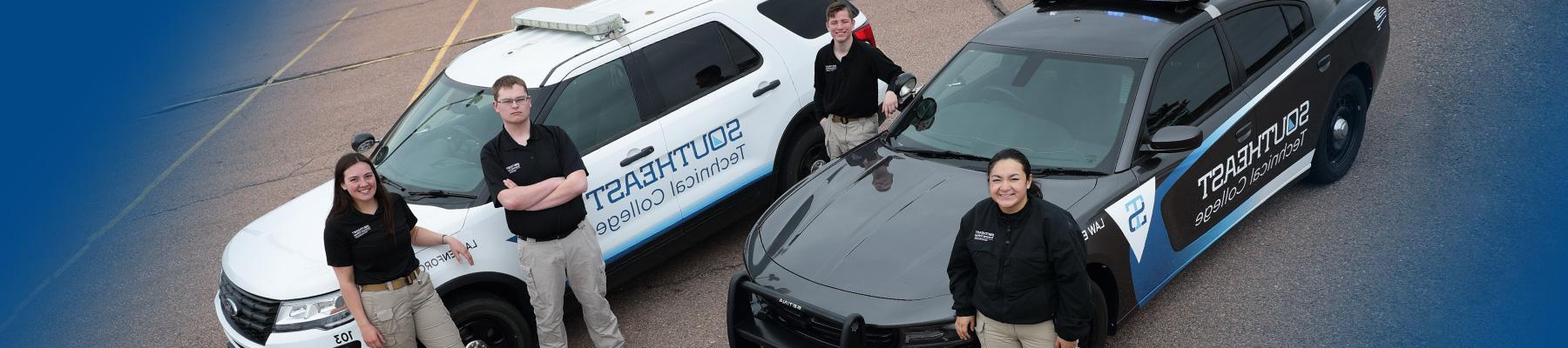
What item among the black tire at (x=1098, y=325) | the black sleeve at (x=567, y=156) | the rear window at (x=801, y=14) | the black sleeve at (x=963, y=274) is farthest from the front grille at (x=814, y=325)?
the rear window at (x=801, y=14)

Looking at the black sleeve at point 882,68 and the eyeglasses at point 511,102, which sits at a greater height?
the eyeglasses at point 511,102

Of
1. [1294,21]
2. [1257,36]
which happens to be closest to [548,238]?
[1257,36]

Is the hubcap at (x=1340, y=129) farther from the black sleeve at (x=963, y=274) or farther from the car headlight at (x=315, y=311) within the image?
the car headlight at (x=315, y=311)

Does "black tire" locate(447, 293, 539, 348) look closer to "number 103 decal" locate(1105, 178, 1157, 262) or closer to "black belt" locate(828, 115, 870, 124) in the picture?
"black belt" locate(828, 115, 870, 124)

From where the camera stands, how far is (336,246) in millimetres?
5004

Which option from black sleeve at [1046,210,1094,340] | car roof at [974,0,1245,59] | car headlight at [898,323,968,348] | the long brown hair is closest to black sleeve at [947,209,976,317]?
car headlight at [898,323,968,348]

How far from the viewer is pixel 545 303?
5.71 meters

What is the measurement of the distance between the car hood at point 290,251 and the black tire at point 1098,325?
10.0ft

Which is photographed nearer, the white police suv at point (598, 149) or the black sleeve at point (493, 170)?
the black sleeve at point (493, 170)

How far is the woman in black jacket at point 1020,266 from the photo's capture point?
4.04 m

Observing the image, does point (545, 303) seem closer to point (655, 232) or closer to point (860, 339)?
point (655, 232)

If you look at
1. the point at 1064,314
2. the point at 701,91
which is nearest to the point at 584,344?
the point at 701,91

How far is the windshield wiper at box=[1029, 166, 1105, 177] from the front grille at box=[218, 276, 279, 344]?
364 centimetres

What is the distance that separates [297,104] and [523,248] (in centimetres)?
783
